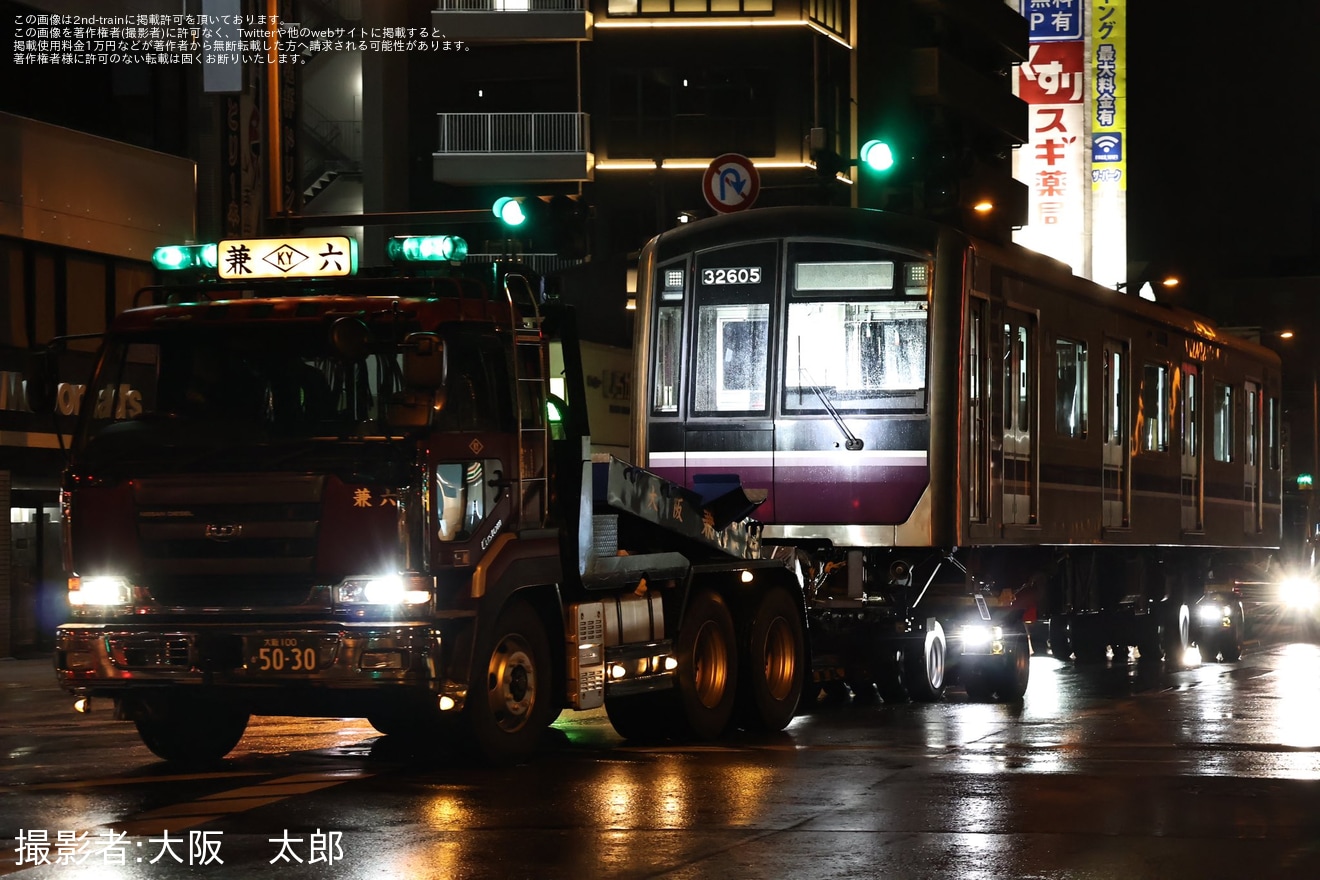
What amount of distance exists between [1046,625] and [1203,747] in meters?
6.23

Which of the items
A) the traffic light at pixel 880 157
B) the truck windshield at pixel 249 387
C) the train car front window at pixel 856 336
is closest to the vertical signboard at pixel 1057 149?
the traffic light at pixel 880 157

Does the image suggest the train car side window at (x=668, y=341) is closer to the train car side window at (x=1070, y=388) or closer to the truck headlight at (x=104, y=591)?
the train car side window at (x=1070, y=388)

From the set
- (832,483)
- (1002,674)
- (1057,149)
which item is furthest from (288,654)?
(1057,149)

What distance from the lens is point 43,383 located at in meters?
11.7

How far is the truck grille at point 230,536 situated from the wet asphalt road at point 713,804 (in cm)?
111

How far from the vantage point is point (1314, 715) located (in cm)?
1619

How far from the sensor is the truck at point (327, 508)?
11.5 metres

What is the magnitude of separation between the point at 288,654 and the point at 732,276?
6.98m

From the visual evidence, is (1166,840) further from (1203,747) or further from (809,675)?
(809,675)

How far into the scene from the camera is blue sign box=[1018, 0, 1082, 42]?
58.4 m

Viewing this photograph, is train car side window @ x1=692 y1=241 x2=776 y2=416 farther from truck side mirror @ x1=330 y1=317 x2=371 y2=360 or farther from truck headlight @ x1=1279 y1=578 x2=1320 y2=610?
truck headlight @ x1=1279 y1=578 x2=1320 y2=610

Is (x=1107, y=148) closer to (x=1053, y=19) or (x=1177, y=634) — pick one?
(x=1053, y=19)

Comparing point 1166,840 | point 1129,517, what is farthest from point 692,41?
point 1166,840

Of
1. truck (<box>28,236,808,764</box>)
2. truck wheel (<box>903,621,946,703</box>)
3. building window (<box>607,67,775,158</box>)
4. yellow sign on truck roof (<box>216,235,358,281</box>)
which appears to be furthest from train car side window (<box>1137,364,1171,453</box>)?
building window (<box>607,67,775,158</box>)
